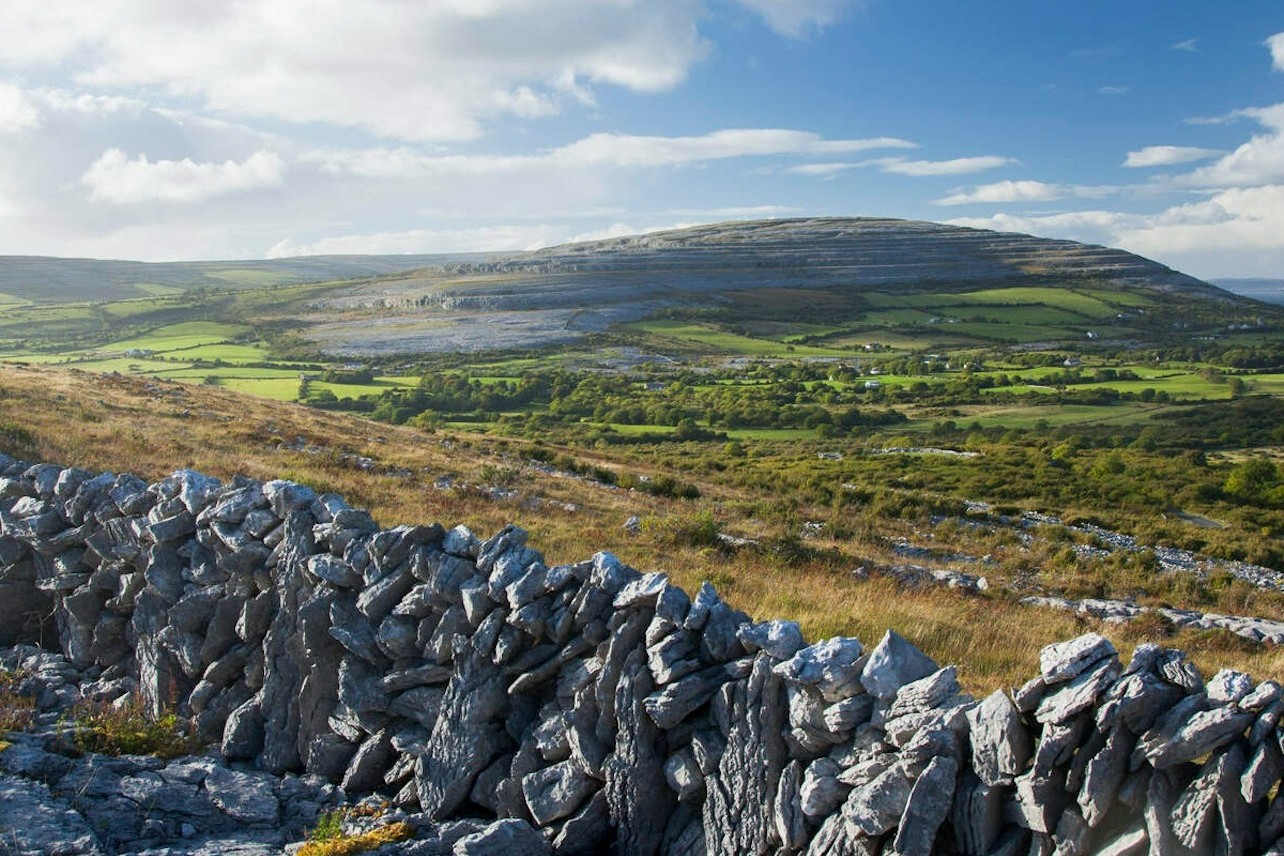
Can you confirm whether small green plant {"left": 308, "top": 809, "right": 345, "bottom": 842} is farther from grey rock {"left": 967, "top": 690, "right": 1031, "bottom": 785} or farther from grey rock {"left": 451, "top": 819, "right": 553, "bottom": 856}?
grey rock {"left": 967, "top": 690, "right": 1031, "bottom": 785}

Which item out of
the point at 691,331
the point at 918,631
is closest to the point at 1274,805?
the point at 918,631

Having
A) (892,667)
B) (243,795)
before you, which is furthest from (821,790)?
(243,795)

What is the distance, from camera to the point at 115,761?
7.89 meters

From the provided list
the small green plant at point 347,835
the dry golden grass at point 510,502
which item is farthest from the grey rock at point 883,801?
the small green plant at point 347,835

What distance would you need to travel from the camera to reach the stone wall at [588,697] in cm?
487

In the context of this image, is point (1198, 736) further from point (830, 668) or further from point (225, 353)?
point (225, 353)

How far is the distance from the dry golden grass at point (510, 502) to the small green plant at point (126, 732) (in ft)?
16.5

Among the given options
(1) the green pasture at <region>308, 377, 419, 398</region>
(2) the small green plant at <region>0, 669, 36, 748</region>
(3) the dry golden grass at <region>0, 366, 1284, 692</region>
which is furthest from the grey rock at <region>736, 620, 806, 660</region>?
(1) the green pasture at <region>308, 377, 419, 398</region>

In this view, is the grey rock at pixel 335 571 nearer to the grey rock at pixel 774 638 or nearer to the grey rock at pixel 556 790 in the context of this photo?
the grey rock at pixel 556 790

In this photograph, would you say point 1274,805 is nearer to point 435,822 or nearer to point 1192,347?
point 435,822

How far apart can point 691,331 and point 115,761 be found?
132476 mm

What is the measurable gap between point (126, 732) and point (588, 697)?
472 cm

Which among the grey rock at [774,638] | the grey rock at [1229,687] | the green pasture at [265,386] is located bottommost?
the green pasture at [265,386]

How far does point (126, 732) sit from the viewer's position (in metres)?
8.57
